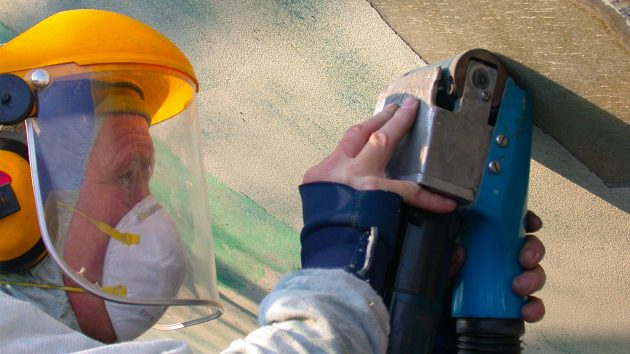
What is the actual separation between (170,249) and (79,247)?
0.19 m

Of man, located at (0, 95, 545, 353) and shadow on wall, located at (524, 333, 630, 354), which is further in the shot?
shadow on wall, located at (524, 333, 630, 354)

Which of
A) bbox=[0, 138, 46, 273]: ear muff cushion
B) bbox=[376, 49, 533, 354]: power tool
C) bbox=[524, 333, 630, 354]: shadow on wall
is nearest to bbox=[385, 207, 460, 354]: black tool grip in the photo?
bbox=[376, 49, 533, 354]: power tool

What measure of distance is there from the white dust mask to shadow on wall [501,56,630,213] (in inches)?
31.2

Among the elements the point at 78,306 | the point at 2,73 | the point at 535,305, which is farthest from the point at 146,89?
the point at 535,305

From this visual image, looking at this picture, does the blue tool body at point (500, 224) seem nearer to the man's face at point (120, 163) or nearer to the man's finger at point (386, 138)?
the man's finger at point (386, 138)

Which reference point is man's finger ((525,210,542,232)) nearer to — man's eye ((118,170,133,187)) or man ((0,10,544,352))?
man ((0,10,544,352))

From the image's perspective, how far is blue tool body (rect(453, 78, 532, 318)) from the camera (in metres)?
1.30

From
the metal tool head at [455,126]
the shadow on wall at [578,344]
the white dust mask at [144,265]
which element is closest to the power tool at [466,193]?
A: the metal tool head at [455,126]

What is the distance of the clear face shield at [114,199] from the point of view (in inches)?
55.8

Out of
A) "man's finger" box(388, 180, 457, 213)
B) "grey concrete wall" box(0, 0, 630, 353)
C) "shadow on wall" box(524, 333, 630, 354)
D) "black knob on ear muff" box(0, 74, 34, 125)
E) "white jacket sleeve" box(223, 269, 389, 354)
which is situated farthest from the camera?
"shadow on wall" box(524, 333, 630, 354)

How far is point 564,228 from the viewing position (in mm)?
1716

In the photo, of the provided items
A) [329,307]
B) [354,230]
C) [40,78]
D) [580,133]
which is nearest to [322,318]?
[329,307]

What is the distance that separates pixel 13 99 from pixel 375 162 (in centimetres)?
72

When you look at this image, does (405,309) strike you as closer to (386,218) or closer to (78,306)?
(386,218)
